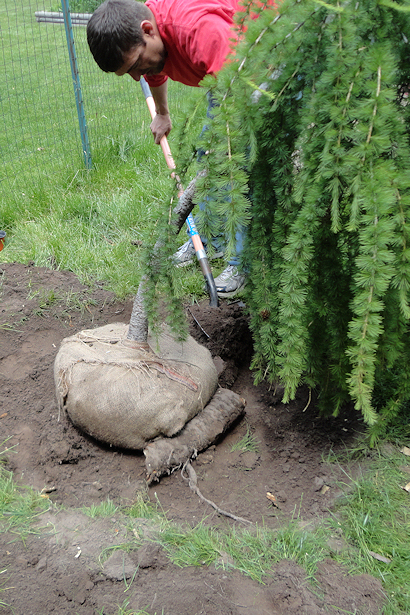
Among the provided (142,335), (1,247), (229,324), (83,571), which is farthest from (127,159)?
(83,571)

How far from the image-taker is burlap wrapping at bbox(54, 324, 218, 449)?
2266 mm

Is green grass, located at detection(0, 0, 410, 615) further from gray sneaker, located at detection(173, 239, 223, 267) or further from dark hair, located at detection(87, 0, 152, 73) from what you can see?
dark hair, located at detection(87, 0, 152, 73)

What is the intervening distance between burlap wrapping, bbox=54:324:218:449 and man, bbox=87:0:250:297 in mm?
528

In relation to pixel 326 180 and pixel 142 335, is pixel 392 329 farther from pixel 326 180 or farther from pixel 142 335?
pixel 142 335

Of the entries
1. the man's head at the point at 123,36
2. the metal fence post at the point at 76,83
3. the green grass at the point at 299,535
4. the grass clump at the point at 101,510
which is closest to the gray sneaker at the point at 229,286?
the man's head at the point at 123,36

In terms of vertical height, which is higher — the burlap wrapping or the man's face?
the man's face

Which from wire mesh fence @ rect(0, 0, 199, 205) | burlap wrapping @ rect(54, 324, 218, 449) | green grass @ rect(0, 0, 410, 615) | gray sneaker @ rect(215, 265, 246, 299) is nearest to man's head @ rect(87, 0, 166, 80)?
green grass @ rect(0, 0, 410, 615)

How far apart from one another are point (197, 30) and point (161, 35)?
0.89 ft

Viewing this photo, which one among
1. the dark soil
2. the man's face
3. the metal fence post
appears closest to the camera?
the dark soil

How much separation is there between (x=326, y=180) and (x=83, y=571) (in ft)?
5.31

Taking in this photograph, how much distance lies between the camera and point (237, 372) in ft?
9.52

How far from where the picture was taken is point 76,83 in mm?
4805

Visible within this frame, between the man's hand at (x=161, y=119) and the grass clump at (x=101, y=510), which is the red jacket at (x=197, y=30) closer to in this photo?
the man's hand at (x=161, y=119)

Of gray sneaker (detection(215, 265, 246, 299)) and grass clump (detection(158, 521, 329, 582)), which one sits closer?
grass clump (detection(158, 521, 329, 582))
